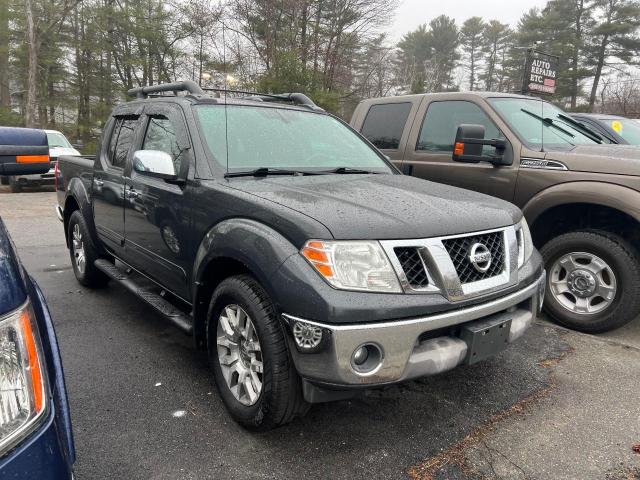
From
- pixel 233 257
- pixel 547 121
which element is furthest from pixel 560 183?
pixel 233 257

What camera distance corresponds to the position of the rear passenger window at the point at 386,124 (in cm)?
516

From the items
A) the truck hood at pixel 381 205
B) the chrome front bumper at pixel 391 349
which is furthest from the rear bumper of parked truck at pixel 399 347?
the truck hood at pixel 381 205

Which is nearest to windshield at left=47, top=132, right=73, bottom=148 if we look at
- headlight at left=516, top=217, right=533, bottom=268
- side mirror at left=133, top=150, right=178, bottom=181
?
side mirror at left=133, top=150, right=178, bottom=181

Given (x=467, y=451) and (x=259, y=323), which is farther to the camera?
(x=467, y=451)

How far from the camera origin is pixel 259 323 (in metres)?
2.26

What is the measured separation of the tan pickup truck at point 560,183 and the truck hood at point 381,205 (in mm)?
1263

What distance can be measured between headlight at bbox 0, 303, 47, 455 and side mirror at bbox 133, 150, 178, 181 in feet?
5.61

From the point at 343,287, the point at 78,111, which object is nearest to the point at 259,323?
the point at 343,287

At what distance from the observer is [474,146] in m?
4.12

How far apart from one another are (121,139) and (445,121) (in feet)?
10.1

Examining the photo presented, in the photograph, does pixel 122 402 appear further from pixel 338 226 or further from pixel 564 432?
pixel 564 432

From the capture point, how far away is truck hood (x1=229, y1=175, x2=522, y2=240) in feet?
7.16

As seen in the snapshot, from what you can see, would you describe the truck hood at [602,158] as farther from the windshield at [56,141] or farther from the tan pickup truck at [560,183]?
the windshield at [56,141]

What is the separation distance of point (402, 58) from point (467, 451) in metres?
37.1
